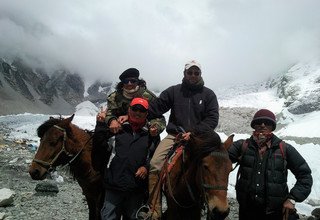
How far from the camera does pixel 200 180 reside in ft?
11.6

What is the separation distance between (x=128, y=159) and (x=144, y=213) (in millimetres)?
704

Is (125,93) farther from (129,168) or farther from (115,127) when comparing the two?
(129,168)

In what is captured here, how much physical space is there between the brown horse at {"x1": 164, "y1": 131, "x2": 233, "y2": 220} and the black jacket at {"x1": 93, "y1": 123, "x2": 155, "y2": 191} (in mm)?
382

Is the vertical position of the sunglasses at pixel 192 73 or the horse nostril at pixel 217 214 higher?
the sunglasses at pixel 192 73

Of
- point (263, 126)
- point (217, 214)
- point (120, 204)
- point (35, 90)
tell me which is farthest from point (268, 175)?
point (35, 90)

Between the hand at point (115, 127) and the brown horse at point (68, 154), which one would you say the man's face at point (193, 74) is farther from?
the brown horse at point (68, 154)

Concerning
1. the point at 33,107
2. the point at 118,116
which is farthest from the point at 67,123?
the point at 33,107

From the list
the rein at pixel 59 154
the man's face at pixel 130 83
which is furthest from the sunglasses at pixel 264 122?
the rein at pixel 59 154

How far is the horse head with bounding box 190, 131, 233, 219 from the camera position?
3285 millimetres

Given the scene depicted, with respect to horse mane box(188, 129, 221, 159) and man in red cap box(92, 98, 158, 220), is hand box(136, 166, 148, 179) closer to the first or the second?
man in red cap box(92, 98, 158, 220)

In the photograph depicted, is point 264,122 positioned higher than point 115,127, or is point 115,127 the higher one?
point 264,122

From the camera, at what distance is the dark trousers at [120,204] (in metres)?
4.42

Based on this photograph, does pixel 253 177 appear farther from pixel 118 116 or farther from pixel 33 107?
pixel 33 107

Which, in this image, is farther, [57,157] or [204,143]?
[57,157]
